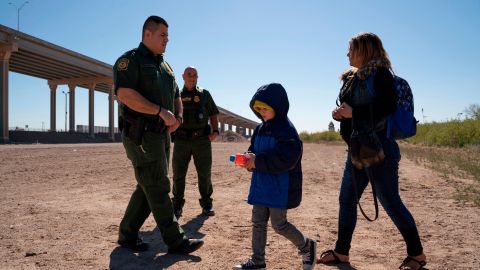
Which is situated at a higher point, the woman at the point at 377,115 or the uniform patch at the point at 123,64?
the uniform patch at the point at 123,64

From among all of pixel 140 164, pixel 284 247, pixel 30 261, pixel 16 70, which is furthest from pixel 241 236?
pixel 16 70

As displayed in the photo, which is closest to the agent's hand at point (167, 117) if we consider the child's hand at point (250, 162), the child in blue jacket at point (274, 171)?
the child in blue jacket at point (274, 171)

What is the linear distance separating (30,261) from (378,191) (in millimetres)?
2979

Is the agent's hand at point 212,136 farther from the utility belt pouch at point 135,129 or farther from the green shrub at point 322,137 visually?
the green shrub at point 322,137

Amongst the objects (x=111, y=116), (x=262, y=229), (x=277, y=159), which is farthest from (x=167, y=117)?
(x=111, y=116)

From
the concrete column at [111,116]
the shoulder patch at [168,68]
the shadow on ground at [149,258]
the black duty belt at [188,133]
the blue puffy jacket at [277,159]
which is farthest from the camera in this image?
the concrete column at [111,116]

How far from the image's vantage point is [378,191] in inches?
127

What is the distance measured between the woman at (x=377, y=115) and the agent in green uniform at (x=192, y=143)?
248 cm

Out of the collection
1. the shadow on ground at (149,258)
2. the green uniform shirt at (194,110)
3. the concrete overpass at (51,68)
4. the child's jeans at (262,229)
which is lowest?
the shadow on ground at (149,258)

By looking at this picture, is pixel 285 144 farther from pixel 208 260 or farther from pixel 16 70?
pixel 16 70

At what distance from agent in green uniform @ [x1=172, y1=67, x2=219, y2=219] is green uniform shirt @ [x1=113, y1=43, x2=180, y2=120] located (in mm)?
1629

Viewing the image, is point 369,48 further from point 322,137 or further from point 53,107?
point 322,137

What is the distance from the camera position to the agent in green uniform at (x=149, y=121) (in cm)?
340

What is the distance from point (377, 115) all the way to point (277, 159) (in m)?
0.88
